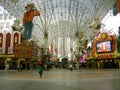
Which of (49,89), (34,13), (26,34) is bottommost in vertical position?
(49,89)

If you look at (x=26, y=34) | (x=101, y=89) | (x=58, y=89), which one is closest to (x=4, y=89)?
(x=58, y=89)

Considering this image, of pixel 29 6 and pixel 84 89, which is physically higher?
pixel 29 6

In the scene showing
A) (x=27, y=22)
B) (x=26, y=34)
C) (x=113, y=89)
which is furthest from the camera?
(x=26, y=34)

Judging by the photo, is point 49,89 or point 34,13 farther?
point 34,13

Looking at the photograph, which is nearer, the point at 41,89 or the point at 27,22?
the point at 41,89

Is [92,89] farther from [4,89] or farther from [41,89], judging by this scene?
[4,89]

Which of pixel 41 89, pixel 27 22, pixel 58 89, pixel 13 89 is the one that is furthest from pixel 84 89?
pixel 27 22

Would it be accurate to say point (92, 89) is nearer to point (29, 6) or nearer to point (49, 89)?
point (49, 89)

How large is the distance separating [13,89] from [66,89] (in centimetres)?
296

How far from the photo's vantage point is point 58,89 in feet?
49.2

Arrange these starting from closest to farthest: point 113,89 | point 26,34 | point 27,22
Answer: point 113,89 < point 27,22 < point 26,34

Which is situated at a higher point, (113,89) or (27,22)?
(27,22)

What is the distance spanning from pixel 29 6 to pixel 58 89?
17.9 m

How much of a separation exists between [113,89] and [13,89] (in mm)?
5555
